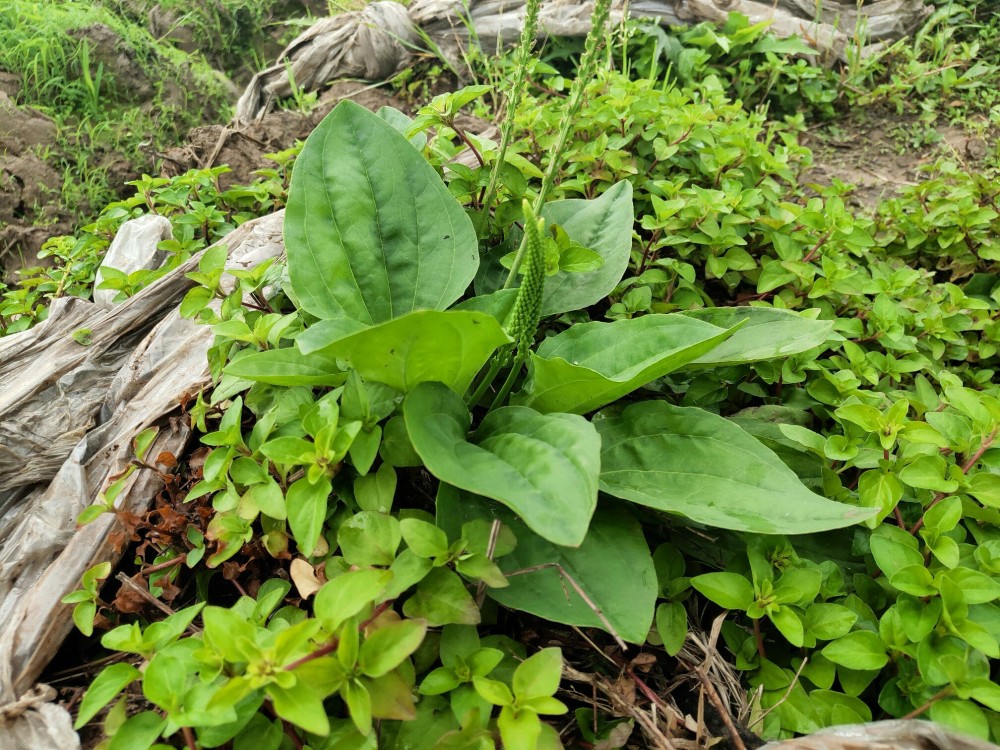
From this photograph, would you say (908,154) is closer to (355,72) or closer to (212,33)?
(355,72)

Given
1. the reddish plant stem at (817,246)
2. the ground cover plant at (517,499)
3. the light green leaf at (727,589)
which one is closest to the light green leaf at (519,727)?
the ground cover plant at (517,499)

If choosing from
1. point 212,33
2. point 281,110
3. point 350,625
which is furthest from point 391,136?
point 212,33

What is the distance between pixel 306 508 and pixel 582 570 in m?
0.64

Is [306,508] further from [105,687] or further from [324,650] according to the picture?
[105,687]

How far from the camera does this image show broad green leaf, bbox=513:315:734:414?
1.44m

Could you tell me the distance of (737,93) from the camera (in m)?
4.48

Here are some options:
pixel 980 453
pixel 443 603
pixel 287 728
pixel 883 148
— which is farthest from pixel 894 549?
pixel 883 148

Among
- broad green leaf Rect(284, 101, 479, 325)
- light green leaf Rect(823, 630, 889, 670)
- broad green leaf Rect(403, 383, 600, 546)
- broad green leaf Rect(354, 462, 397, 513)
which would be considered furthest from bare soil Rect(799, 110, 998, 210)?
broad green leaf Rect(354, 462, 397, 513)

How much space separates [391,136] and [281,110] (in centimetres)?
342

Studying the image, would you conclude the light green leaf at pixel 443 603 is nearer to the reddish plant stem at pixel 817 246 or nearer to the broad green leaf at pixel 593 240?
the broad green leaf at pixel 593 240

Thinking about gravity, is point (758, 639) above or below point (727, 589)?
below

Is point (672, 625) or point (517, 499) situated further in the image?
point (672, 625)

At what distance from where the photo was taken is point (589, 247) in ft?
6.84

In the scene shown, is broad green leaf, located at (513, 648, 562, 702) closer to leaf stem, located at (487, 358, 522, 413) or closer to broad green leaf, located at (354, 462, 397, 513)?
broad green leaf, located at (354, 462, 397, 513)
